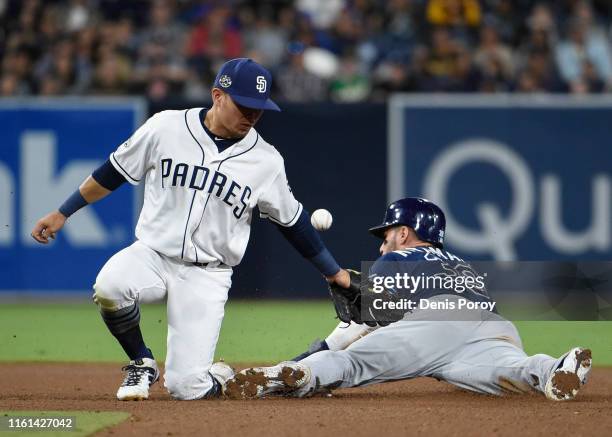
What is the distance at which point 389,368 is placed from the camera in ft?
19.6

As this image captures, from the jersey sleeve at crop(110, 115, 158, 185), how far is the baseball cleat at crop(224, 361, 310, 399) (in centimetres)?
122

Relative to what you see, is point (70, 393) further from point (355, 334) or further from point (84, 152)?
point (84, 152)

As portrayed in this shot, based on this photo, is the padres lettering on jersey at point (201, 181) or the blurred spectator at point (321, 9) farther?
the blurred spectator at point (321, 9)

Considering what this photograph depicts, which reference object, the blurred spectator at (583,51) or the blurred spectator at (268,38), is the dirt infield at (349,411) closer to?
the blurred spectator at (583,51)

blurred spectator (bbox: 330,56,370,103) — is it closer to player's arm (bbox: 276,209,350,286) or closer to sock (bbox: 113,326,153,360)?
player's arm (bbox: 276,209,350,286)

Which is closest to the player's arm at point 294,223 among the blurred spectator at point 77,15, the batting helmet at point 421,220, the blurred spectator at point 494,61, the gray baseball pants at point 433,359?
the gray baseball pants at point 433,359

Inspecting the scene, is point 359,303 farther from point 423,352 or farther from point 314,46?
point 314,46

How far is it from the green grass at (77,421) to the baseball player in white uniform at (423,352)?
2.92 feet

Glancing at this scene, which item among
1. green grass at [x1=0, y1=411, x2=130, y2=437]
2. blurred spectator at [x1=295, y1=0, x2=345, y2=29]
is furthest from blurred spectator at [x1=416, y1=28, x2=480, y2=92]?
green grass at [x1=0, y1=411, x2=130, y2=437]

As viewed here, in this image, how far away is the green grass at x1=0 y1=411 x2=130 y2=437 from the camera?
15.6ft

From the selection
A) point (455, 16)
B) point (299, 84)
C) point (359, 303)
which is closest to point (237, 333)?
point (299, 84)

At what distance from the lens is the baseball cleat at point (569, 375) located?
222 inches

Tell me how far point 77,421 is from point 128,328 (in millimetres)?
945

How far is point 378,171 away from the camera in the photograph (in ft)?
39.1
